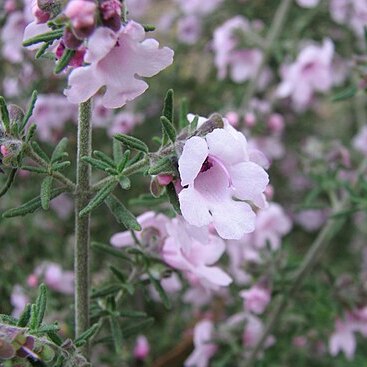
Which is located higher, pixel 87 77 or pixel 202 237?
pixel 87 77

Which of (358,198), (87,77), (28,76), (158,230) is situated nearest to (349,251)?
(358,198)

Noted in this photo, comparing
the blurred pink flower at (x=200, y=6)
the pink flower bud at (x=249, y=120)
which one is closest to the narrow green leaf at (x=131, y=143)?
the pink flower bud at (x=249, y=120)

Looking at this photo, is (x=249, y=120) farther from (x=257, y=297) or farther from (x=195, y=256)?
(x=195, y=256)

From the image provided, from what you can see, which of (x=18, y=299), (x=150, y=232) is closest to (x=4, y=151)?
(x=150, y=232)

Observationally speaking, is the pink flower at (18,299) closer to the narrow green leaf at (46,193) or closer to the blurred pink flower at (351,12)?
the narrow green leaf at (46,193)

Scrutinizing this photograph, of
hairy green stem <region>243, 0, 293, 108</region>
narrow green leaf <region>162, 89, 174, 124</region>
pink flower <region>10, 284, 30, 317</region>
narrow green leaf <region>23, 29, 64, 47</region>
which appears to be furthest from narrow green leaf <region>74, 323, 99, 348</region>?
hairy green stem <region>243, 0, 293, 108</region>

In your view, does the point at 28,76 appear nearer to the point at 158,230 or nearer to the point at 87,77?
the point at 158,230
